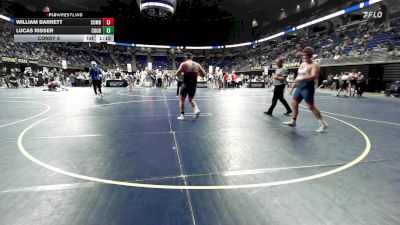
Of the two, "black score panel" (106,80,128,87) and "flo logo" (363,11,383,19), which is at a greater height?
"flo logo" (363,11,383,19)

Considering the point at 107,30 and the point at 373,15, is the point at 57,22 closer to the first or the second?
the point at 107,30

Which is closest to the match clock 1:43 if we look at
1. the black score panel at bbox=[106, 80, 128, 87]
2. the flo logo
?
the black score panel at bbox=[106, 80, 128, 87]

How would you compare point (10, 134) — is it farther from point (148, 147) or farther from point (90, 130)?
point (148, 147)

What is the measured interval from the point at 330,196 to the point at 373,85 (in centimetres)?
2503

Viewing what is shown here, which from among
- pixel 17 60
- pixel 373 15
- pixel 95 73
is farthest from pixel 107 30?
pixel 373 15

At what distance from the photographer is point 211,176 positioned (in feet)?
9.44

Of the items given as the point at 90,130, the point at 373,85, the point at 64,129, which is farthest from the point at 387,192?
the point at 373,85

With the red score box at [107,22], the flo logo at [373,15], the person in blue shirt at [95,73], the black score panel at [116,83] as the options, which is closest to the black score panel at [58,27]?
the red score box at [107,22]
